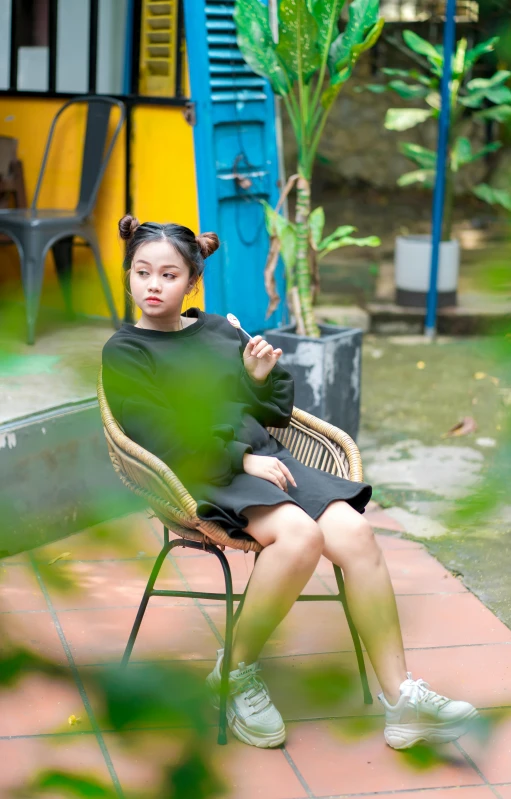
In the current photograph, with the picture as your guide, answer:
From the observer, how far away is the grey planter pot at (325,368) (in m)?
3.82

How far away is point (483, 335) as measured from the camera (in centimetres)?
61

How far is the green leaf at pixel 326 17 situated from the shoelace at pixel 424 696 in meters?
2.23

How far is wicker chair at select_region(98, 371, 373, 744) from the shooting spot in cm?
212

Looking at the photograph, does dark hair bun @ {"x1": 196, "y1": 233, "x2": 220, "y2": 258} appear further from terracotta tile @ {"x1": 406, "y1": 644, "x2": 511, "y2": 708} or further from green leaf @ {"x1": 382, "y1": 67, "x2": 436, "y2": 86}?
green leaf @ {"x1": 382, "y1": 67, "x2": 436, "y2": 86}

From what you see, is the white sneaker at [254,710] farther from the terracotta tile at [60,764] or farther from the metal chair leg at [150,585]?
the terracotta tile at [60,764]

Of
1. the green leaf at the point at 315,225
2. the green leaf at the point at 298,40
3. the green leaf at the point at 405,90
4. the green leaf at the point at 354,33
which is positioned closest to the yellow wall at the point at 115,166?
the green leaf at the point at 315,225

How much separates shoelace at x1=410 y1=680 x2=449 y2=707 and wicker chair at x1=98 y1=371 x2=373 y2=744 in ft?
0.53

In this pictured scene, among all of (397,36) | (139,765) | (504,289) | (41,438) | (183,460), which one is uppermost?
(397,36)

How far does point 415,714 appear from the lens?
6.65 ft

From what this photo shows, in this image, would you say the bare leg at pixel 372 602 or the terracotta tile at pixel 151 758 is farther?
the bare leg at pixel 372 602

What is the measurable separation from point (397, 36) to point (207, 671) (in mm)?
8636

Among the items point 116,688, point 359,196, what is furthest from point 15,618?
point 359,196

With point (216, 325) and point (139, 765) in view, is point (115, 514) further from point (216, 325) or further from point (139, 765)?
point (216, 325)

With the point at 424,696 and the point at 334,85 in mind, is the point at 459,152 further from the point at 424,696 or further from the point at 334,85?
the point at 424,696
